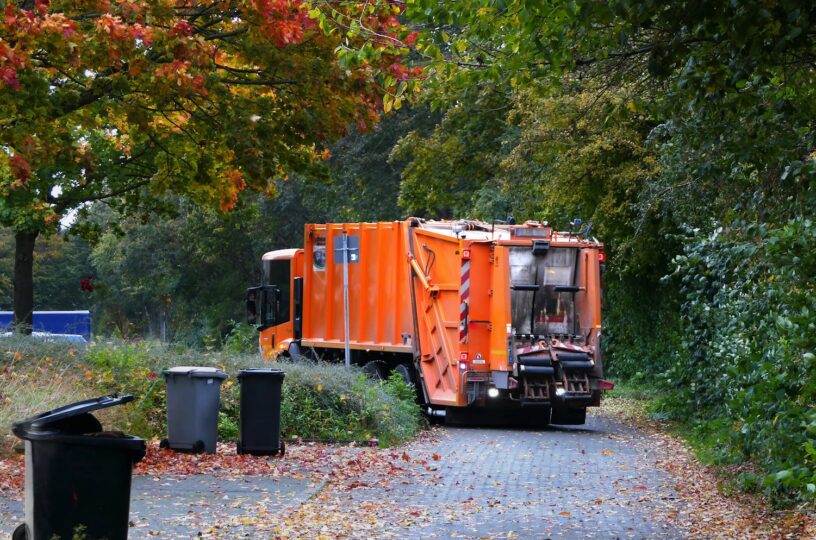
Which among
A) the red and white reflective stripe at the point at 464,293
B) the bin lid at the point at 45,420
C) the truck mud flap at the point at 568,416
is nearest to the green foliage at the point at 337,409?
the red and white reflective stripe at the point at 464,293

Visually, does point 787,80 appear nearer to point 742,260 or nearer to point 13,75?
point 742,260

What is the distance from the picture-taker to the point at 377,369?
2027 cm

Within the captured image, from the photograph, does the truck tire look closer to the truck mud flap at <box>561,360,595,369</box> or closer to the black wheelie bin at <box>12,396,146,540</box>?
the truck mud flap at <box>561,360,595,369</box>

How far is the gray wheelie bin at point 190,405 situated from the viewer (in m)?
12.8

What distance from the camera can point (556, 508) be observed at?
1032 centimetres

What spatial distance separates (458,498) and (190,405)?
11.2ft

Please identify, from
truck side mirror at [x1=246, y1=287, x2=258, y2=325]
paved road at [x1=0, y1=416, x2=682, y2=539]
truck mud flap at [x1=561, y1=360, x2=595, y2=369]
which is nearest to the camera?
paved road at [x1=0, y1=416, x2=682, y2=539]

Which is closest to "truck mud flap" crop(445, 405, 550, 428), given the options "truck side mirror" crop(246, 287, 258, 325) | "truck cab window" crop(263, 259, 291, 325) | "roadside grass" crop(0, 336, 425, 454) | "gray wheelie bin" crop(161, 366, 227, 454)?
"roadside grass" crop(0, 336, 425, 454)

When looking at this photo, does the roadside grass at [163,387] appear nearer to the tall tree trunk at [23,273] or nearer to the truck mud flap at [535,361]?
the truck mud flap at [535,361]

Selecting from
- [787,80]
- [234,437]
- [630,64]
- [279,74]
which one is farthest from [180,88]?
[787,80]

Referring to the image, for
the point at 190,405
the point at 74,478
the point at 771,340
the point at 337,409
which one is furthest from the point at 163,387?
the point at 74,478

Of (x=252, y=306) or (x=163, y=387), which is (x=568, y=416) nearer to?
(x=163, y=387)

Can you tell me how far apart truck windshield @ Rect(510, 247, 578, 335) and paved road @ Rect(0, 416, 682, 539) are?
3.26m

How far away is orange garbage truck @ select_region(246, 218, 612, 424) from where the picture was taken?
1750 centimetres
